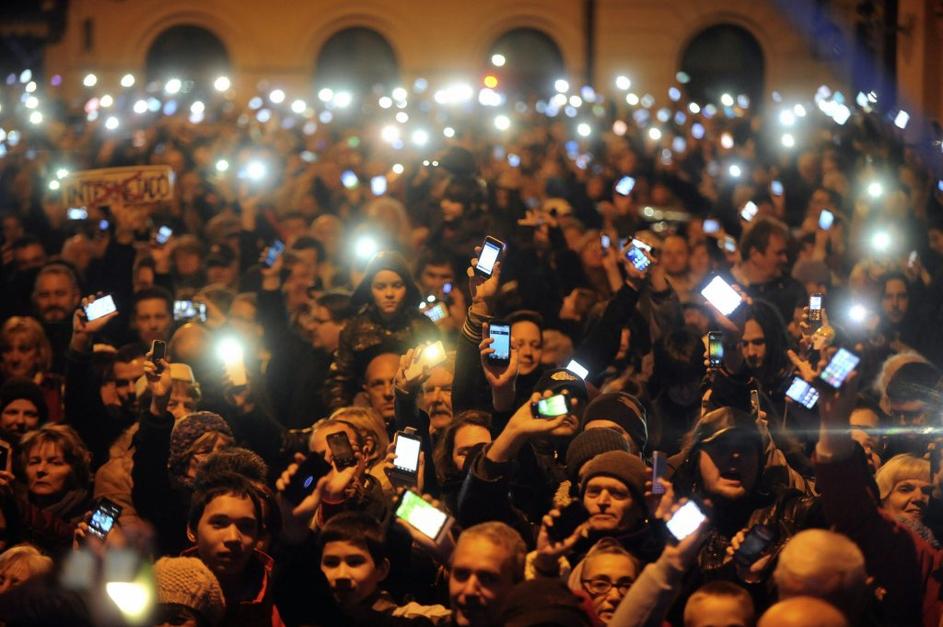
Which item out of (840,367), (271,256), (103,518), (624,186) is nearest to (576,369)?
(840,367)

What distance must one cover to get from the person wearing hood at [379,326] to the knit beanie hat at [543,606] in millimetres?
3428

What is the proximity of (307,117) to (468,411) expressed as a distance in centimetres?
1305

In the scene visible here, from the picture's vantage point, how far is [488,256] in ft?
22.6

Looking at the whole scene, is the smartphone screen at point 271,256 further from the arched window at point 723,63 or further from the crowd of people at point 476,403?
the arched window at point 723,63

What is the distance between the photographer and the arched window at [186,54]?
26859mm

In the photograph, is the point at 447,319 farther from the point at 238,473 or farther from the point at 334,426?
the point at 238,473

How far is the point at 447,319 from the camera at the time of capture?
907 cm

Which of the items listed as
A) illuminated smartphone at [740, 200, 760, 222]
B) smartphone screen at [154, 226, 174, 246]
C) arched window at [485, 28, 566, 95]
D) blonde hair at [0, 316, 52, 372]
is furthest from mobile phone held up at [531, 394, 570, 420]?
arched window at [485, 28, 566, 95]

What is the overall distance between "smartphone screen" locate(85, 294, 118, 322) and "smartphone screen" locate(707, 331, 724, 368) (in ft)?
10.3

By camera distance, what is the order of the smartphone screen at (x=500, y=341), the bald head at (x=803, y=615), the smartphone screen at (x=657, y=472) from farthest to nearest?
the smartphone screen at (x=500, y=341)
the smartphone screen at (x=657, y=472)
the bald head at (x=803, y=615)

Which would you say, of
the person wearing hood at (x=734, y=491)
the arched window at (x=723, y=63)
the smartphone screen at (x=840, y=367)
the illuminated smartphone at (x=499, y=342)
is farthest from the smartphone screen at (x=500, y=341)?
the arched window at (x=723, y=63)

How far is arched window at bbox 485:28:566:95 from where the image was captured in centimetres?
2630

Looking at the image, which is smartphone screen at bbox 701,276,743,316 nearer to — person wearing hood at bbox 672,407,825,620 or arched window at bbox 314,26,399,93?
person wearing hood at bbox 672,407,825,620

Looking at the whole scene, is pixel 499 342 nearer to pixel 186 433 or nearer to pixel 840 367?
pixel 186 433
